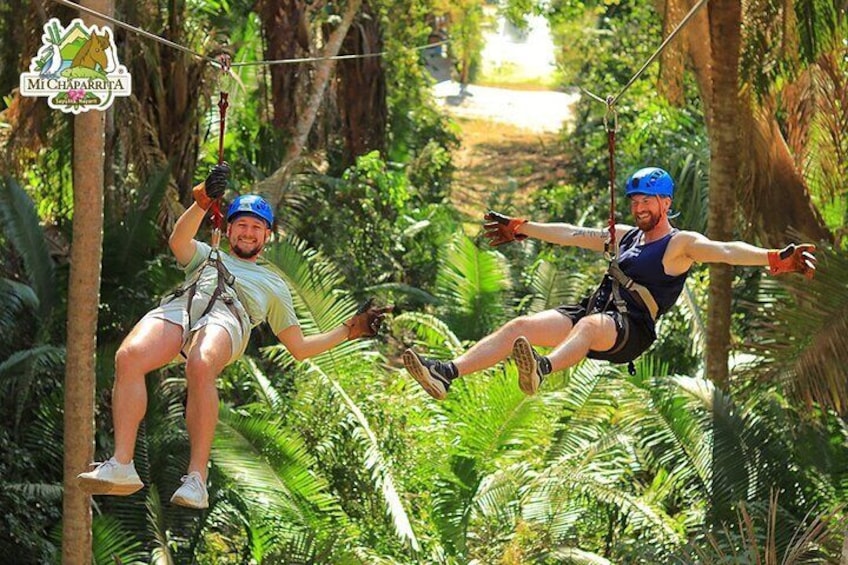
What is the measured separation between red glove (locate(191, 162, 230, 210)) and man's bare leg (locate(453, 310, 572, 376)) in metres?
1.37

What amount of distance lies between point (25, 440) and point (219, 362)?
624 cm

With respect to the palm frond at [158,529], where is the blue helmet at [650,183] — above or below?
above

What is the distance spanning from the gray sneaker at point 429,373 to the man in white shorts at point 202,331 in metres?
0.39

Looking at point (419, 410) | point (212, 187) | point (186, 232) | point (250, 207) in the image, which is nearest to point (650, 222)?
point (250, 207)

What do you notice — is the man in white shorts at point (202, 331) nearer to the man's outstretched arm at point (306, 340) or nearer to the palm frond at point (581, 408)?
the man's outstretched arm at point (306, 340)

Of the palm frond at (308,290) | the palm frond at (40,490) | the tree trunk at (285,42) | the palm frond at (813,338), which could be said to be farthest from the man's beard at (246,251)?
the tree trunk at (285,42)

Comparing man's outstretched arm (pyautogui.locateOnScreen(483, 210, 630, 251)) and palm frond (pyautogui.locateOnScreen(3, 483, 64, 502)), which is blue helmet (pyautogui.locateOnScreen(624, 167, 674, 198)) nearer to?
man's outstretched arm (pyautogui.locateOnScreen(483, 210, 630, 251))

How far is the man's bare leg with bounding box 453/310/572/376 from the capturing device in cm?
761

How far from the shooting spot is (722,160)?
1273 cm

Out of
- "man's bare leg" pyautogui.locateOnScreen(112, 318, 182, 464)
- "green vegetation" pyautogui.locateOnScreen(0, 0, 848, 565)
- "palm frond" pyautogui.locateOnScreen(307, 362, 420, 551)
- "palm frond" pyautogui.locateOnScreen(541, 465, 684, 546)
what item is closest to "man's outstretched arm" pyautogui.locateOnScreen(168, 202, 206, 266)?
"man's bare leg" pyautogui.locateOnScreen(112, 318, 182, 464)

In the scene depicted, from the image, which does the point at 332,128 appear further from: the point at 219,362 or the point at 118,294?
the point at 219,362

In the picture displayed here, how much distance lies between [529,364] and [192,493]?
5.32 feet

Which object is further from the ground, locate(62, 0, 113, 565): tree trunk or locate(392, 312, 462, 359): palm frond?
locate(62, 0, 113, 565): tree trunk

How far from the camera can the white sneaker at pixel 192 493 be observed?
6801mm
